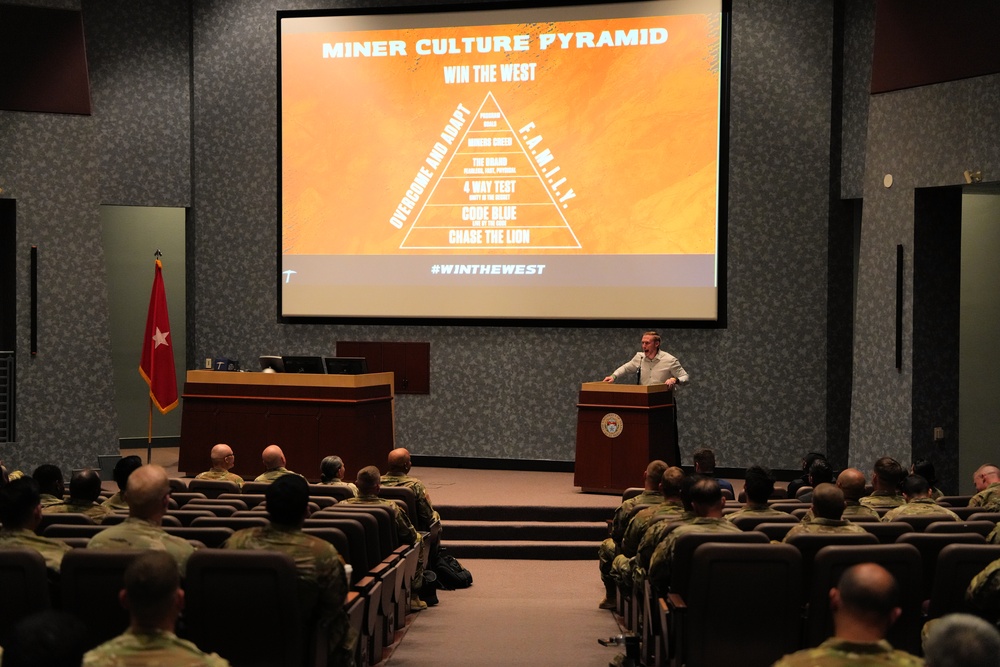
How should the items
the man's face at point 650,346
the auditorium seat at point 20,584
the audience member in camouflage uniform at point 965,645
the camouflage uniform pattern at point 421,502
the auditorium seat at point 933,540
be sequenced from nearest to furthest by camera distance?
the audience member in camouflage uniform at point 965,645 → the auditorium seat at point 20,584 → the auditorium seat at point 933,540 → the camouflage uniform pattern at point 421,502 → the man's face at point 650,346

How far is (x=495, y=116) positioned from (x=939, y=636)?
346 inches

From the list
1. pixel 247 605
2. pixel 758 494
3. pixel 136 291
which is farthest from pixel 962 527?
pixel 136 291

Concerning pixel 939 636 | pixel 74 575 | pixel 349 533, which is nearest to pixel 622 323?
pixel 349 533

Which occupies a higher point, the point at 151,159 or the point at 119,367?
the point at 151,159

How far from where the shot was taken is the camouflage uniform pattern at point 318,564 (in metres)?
3.70

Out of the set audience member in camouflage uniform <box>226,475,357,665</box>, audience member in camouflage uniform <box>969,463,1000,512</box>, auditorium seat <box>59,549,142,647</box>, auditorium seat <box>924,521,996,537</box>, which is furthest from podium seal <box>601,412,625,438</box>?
auditorium seat <box>59,549,142,647</box>

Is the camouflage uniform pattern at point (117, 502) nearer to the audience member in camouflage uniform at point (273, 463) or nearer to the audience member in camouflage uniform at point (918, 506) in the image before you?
the audience member in camouflage uniform at point (273, 463)

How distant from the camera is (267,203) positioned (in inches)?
437

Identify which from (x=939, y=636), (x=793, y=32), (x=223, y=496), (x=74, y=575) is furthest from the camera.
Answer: (x=793, y=32)

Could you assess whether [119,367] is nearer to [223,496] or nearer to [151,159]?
[151,159]

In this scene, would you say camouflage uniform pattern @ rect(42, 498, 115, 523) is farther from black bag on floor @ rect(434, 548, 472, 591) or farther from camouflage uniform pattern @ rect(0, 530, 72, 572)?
black bag on floor @ rect(434, 548, 472, 591)

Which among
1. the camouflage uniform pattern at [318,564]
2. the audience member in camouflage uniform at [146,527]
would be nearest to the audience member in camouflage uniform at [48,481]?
the audience member in camouflage uniform at [146,527]

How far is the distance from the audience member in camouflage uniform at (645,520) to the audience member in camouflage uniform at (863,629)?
2.46 meters

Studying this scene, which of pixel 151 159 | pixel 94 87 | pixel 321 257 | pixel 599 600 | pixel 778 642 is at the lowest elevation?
pixel 599 600
